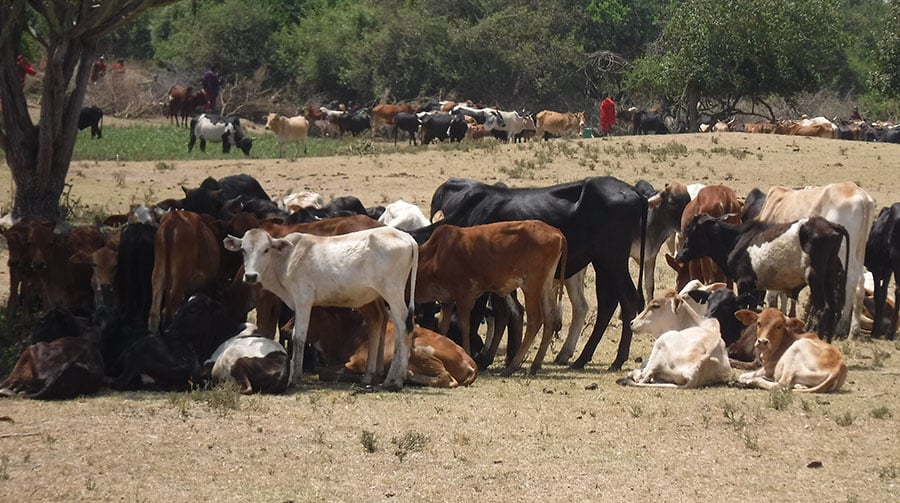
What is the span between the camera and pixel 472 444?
31.4 feet

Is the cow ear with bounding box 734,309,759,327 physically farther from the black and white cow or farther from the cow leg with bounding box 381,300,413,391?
the black and white cow

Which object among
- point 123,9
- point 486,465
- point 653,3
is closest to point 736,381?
point 486,465

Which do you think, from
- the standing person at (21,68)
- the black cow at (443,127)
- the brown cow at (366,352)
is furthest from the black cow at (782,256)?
the black cow at (443,127)

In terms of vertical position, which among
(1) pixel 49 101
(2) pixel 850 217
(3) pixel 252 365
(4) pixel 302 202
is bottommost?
(3) pixel 252 365

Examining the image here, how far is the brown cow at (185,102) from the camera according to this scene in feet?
156

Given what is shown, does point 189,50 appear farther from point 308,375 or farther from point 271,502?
point 271,502

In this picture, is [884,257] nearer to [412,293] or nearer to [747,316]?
[747,316]

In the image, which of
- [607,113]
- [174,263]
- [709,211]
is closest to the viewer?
[174,263]

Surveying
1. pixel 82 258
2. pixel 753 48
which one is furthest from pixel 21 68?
Result: pixel 753 48

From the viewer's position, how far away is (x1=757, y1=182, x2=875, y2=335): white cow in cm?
1524

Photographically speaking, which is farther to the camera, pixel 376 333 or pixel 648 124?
pixel 648 124

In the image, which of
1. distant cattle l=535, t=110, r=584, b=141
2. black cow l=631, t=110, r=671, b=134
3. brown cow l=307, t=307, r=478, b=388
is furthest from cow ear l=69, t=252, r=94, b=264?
black cow l=631, t=110, r=671, b=134

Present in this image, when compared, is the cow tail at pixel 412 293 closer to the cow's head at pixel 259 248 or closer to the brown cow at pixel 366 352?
the brown cow at pixel 366 352

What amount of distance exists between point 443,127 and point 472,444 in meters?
35.3
